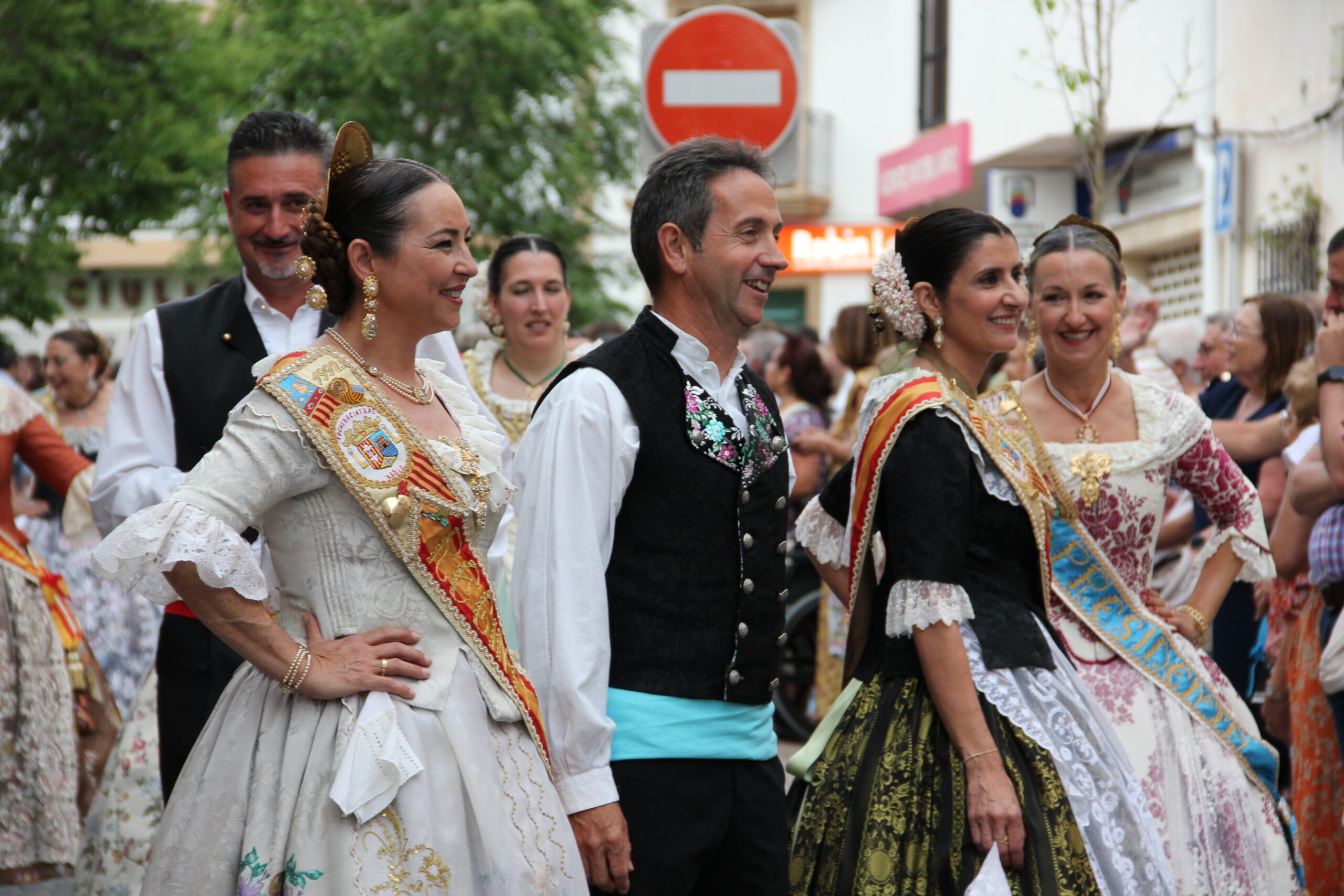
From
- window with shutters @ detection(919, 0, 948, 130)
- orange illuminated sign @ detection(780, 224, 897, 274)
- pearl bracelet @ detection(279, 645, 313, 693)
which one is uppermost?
window with shutters @ detection(919, 0, 948, 130)

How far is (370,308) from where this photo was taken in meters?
2.70

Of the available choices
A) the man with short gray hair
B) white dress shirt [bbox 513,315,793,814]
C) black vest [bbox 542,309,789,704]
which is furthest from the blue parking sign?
white dress shirt [bbox 513,315,793,814]

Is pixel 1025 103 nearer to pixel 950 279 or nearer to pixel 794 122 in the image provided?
pixel 794 122

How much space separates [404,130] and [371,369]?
13472 millimetres

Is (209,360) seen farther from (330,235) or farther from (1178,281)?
(1178,281)

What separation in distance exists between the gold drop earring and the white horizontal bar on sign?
333 centimetres

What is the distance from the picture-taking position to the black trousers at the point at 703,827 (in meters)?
2.80

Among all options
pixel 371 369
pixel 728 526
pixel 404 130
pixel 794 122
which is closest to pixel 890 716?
pixel 728 526

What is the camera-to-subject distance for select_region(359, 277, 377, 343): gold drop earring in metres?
2.68

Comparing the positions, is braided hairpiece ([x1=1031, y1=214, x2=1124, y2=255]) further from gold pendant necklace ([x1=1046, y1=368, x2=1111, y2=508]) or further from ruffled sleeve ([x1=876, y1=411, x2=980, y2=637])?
ruffled sleeve ([x1=876, y1=411, x2=980, y2=637])

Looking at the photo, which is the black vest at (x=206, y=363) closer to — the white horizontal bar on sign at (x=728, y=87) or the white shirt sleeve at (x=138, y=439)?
the white shirt sleeve at (x=138, y=439)

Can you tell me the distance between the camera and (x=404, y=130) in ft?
51.3

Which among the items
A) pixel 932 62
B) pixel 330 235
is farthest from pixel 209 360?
pixel 932 62

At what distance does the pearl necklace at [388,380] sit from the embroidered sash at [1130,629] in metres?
1.54
